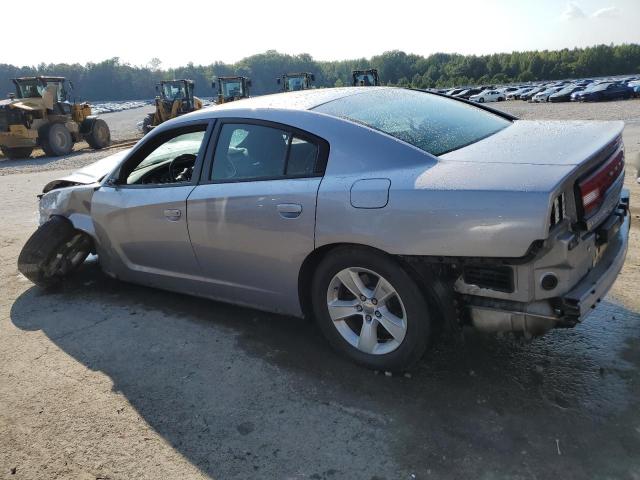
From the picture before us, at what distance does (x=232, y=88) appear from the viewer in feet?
87.5

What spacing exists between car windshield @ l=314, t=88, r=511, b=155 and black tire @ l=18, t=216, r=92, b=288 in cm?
270

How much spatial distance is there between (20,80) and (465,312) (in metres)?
21.3

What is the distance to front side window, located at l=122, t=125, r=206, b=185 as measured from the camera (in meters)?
3.99

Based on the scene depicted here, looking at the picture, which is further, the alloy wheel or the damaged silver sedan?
the alloy wheel

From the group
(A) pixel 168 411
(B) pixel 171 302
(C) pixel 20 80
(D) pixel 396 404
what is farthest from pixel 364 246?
(C) pixel 20 80

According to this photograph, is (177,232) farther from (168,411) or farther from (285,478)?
(285,478)

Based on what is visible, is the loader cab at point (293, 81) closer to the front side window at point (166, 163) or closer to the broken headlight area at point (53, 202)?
the broken headlight area at point (53, 202)

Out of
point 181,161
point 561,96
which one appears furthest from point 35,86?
point 561,96

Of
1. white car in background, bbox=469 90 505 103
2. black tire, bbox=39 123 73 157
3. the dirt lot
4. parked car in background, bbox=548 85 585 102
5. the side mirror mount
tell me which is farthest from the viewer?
white car in background, bbox=469 90 505 103

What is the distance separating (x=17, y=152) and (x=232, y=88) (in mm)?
11368

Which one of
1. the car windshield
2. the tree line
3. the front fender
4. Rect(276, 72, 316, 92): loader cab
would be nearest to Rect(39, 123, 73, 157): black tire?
Rect(276, 72, 316, 92): loader cab

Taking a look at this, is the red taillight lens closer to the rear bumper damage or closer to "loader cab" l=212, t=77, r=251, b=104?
the rear bumper damage

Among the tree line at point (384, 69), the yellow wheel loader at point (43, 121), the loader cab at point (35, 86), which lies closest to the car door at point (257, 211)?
the yellow wheel loader at point (43, 121)

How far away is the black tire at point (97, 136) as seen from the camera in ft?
66.5
